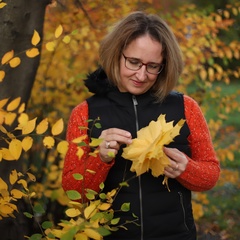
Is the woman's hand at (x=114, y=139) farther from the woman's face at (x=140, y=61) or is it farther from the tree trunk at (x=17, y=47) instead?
the tree trunk at (x=17, y=47)

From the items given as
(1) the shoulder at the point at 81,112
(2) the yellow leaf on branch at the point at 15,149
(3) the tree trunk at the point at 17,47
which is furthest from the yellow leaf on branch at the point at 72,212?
(3) the tree trunk at the point at 17,47

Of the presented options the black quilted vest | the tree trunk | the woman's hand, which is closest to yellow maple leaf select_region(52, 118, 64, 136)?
the woman's hand

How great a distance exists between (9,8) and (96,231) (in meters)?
1.79

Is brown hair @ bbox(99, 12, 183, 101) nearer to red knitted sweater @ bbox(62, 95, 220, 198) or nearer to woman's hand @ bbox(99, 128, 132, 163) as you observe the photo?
red knitted sweater @ bbox(62, 95, 220, 198)

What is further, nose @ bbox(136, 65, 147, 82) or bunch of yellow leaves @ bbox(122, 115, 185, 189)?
nose @ bbox(136, 65, 147, 82)

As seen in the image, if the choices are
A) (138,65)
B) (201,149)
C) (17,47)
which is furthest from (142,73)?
(17,47)

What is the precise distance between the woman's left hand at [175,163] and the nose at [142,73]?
1.08 feet

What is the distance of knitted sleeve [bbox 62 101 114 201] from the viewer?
2.32m

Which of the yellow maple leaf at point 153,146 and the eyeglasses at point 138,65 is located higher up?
the eyeglasses at point 138,65

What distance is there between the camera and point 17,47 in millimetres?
3309

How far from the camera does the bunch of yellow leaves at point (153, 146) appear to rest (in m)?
2.04


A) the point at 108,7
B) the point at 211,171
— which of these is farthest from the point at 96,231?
the point at 108,7

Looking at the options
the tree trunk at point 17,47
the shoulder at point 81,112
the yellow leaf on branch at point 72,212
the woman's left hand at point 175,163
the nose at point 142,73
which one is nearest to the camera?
the yellow leaf on branch at point 72,212

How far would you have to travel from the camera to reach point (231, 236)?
5.56m
